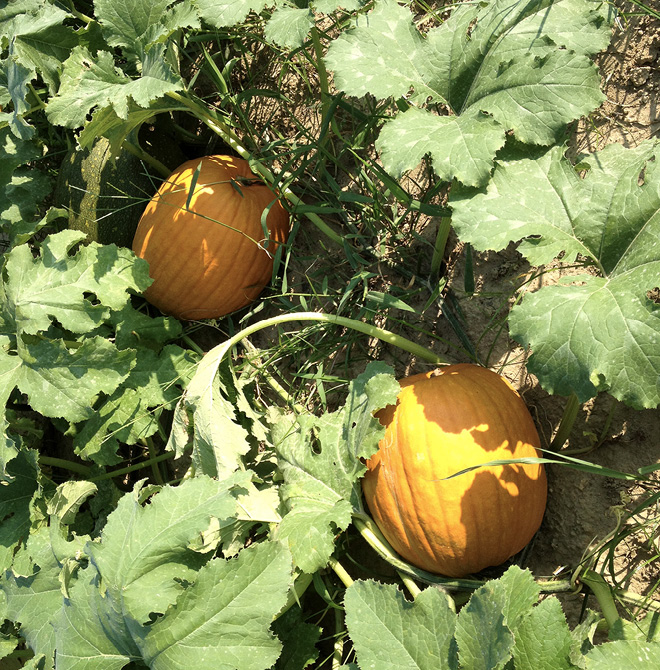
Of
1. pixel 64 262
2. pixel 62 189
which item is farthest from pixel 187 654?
pixel 62 189

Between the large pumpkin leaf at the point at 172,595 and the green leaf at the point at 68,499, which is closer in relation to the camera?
the large pumpkin leaf at the point at 172,595

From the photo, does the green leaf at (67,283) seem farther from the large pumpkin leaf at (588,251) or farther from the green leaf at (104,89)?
the large pumpkin leaf at (588,251)

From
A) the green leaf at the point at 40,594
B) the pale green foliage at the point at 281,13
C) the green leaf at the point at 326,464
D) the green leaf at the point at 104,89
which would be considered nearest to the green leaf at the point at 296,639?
the green leaf at the point at 326,464

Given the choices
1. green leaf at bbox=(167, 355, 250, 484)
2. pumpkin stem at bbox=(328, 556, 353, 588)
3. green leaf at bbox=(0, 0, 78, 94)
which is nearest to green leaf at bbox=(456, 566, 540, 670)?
pumpkin stem at bbox=(328, 556, 353, 588)

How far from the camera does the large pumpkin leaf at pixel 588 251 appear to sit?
188 cm

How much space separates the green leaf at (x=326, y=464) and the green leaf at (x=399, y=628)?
0.81 ft

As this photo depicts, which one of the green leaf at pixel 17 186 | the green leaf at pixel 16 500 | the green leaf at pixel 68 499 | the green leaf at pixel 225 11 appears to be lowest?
the green leaf at pixel 16 500

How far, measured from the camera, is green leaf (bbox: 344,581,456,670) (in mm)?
1913

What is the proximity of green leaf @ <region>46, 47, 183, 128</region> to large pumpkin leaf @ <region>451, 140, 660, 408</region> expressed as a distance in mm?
1084

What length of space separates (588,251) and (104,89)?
1.69 metres

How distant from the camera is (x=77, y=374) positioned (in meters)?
2.60

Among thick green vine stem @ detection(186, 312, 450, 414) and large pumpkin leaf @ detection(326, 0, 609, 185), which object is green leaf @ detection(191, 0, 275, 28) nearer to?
large pumpkin leaf @ detection(326, 0, 609, 185)

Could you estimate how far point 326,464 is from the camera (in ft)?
8.18

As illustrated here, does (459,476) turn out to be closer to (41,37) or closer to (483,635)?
(483,635)
